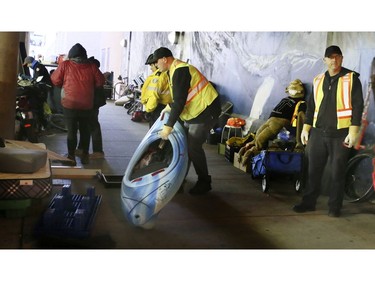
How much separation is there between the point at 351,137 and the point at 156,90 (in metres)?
1.16

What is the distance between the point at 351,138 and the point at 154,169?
3.78 feet

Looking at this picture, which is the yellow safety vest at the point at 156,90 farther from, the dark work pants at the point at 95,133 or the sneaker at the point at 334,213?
the sneaker at the point at 334,213

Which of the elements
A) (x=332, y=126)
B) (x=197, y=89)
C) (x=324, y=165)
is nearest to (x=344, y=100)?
(x=332, y=126)

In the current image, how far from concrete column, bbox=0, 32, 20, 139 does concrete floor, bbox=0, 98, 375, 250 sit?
0.23 metres

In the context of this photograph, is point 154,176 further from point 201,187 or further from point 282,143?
point 282,143

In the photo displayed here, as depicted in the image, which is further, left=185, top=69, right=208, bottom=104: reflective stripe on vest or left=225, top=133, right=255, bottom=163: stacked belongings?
left=225, top=133, right=255, bottom=163: stacked belongings

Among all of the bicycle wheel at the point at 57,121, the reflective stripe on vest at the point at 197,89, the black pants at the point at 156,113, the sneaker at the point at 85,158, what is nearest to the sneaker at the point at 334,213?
the reflective stripe on vest at the point at 197,89

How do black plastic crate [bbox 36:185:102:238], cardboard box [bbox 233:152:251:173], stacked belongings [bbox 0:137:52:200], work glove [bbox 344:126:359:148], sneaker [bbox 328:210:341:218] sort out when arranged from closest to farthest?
black plastic crate [bbox 36:185:102:238], stacked belongings [bbox 0:137:52:200], work glove [bbox 344:126:359:148], sneaker [bbox 328:210:341:218], cardboard box [bbox 233:152:251:173]

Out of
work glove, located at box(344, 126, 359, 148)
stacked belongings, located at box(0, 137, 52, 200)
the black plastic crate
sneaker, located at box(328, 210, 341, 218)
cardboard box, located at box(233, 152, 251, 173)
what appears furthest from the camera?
cardboard box, located at box(233, 152, 251, 173)

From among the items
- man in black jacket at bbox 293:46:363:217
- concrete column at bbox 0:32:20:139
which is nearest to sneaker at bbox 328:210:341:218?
man in black jacket at bbox 293:46:363:217

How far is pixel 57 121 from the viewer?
276 centimetres

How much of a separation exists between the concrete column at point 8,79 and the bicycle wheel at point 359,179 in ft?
6.66

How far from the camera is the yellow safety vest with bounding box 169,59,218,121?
2.67m

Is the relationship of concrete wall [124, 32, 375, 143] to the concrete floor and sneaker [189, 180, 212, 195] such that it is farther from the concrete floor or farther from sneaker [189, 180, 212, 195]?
sneaker [189, 180, 212, 195]
